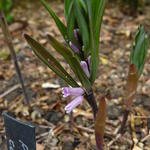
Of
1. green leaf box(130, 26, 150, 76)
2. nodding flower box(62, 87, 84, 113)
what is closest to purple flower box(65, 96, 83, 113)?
nodding flower box(62, 87, 84, 113)

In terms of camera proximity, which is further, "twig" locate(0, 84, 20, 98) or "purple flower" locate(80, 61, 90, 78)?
"twig" locate(0, 84, 20, 98)

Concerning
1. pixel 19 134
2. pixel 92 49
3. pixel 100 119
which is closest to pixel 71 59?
pixel 92 49

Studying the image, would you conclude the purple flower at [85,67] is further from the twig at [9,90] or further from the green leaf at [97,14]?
the twig at [9,90]

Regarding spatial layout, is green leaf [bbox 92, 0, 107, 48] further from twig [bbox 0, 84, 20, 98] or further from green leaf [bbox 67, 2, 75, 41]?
twig [bbox 0, 84, 20, 98]

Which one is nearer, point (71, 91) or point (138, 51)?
point (71, 91)

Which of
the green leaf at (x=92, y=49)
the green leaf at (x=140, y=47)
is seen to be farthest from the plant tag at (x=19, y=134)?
the green leaf at (x=140, y=47)

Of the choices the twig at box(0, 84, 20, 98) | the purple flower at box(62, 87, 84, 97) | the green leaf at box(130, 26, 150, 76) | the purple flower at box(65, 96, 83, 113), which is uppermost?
the green leaf at box(130, 26, 150, 76)

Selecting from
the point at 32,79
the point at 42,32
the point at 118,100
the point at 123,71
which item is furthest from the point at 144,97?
the point at 42,32

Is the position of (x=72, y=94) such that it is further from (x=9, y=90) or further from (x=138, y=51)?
(x=9, y=90)
